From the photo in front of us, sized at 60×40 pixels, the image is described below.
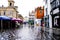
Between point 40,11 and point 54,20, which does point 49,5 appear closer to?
point 54,20

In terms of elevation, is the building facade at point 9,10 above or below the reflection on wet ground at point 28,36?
above

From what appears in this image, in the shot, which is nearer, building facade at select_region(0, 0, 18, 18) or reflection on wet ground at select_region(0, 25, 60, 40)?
reflection on wet ground at select_region(0, 25, 60, 40)

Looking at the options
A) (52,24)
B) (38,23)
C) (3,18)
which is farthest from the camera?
(38,23)

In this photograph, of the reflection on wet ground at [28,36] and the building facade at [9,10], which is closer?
the reflection on wet ground at [28,36]

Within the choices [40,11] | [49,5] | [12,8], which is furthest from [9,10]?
[49,5]

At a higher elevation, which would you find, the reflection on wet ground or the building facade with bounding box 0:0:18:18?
the building facade with bounding box 0:0:18:18

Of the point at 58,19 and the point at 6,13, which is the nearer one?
the point at 58,19

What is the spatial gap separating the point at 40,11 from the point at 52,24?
3384cm

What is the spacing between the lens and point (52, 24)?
182 feet

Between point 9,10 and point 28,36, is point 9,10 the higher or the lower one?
the higher one

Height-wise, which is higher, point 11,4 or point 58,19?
point 11,4

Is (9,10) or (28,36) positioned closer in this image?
(28,36)

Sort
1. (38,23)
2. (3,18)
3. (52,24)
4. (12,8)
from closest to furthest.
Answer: (3,18) < (52,24) < (38,23) < (12,8)

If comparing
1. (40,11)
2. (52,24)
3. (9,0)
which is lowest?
(52,24)
